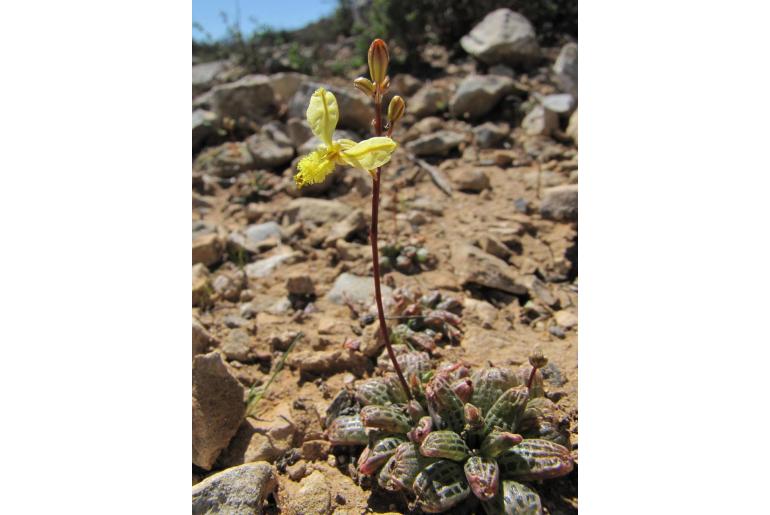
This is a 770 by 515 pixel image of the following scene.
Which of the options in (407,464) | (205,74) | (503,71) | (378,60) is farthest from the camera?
(205,74)

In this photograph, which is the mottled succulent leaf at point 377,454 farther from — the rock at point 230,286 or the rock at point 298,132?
the rock at point 298,132

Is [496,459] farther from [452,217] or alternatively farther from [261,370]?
[452,217]

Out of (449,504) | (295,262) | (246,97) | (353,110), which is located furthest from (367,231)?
(246,97)

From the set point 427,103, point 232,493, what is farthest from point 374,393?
point 427,103

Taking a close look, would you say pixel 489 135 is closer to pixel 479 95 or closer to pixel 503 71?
pixel 479 95

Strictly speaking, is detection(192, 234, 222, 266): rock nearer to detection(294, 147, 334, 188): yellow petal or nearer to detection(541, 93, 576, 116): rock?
detection(294, 147, 334, 188): yellow petal

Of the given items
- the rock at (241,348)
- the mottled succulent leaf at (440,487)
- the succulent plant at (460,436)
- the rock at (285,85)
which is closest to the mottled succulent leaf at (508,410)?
the succulent plant at (460,436)
